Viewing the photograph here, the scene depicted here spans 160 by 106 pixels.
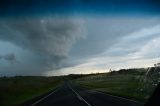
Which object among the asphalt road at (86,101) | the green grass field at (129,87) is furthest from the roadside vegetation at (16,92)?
the green grass field at (129,87)

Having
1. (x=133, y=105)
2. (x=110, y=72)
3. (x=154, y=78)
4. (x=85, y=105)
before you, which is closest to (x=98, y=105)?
(x=85, y=105)

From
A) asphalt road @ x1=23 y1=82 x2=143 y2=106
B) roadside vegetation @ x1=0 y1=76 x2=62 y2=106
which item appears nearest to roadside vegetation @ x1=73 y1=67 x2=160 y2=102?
asphalt road @ x1=23 y1=82 x2=143 y2=106

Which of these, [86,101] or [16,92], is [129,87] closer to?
[86,101]

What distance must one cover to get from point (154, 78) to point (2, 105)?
1781 cm

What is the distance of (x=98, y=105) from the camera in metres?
20.7

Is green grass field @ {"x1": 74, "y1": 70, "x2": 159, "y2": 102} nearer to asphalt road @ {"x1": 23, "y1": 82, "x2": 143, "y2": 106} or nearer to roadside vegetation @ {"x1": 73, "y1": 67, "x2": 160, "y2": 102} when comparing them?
roadside vegetation @ {"x1": 73, "y1": 67, "x2": 160, "y2": 102}

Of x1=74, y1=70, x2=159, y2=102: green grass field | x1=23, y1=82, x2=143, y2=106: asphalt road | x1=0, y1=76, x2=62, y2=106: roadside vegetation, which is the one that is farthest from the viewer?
x1=0, y1=76, x2=62, y2=106: roadside vegetation

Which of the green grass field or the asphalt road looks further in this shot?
the green grass field

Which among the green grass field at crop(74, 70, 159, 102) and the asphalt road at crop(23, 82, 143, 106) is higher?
the green grass field at crop(74, 70, 159, 102)

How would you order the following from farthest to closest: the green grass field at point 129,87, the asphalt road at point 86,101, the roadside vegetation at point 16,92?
the roadside vegetation at point 16,92 → the green grass field at point 129,87 → the asphalt road at point 86,101

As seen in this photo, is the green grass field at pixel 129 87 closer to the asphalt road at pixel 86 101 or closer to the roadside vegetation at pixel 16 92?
the asphalt road at pixel 86 101

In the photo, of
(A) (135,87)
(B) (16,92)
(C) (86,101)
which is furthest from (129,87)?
(B) (16,92)

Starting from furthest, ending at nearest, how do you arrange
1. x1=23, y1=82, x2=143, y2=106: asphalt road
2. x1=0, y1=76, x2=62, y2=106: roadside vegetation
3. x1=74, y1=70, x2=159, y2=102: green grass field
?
x1=0, y1=76, x2=62, y2=106: roadside vegetation → x1=74, y1=70, x2=159, y2=102: green grass field → x1=23, y1=82, x2=143, y2=106: asphalt road

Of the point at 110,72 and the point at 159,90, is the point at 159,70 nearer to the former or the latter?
the point at 159,90
